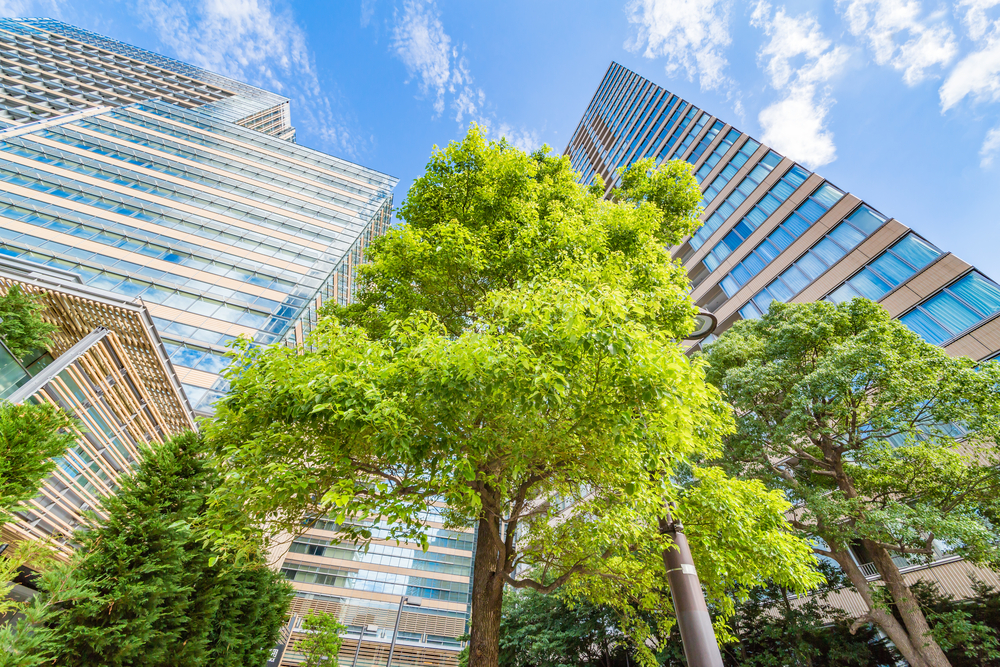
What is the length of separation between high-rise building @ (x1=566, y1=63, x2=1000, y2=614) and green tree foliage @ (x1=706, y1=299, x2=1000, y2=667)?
15.1 ft

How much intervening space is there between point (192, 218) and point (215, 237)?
7.67 feet

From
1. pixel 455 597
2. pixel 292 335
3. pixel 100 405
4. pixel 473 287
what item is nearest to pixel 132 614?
pixel 100 405

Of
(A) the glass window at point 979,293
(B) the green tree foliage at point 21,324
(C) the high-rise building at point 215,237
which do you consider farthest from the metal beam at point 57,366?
(A) the glass window at point 979,293

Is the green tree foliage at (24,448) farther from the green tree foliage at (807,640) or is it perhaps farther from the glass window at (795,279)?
the glass window at (795,279)

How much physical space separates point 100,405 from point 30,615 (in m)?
3.96

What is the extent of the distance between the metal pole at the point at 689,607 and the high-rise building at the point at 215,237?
9306 millimetres

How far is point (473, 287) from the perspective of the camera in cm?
693

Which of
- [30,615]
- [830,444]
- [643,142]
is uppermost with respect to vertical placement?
[643,142]

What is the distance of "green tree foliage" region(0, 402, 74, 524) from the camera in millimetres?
3906

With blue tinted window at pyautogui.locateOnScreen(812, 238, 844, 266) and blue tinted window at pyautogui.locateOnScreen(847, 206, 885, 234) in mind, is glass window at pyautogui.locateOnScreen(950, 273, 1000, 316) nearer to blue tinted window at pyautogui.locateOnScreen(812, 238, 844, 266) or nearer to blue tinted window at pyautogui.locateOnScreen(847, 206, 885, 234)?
blue tinted window at pyautogui.locateOnScreen(847, 206, 885, 234)

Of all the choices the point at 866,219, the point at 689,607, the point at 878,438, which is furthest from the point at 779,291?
the point at 689,607

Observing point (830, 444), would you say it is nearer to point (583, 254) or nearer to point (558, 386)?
point (583, 254)

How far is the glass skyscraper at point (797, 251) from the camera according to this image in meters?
16.1

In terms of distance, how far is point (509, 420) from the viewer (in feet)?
14.3
